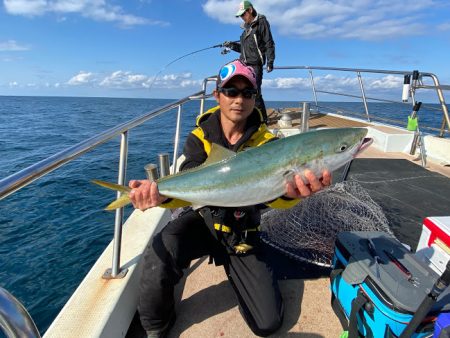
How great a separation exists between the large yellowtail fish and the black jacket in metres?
6.08

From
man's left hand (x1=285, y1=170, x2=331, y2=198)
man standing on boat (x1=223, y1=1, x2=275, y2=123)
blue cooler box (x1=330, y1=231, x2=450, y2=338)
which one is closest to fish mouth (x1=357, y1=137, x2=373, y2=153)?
man's left hand (x1=285, y1=170, x2=331, y2=198)

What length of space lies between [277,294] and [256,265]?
13.4 inches

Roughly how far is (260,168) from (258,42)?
6.36 meters

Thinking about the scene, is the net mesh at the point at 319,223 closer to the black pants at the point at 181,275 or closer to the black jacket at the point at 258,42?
the black pants at the point at 181,275

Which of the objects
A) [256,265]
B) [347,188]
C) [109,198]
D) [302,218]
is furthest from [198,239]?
[109,198]

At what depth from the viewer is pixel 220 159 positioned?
8.68 ft

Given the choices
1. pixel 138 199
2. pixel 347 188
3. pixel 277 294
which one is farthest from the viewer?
pixel 347 188

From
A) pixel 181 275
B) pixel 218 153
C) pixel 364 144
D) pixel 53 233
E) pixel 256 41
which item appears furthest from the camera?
pixel 256 41

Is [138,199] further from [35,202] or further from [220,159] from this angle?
[35,202]

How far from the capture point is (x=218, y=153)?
8.68ft

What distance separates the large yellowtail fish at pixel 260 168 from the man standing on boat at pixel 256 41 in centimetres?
514

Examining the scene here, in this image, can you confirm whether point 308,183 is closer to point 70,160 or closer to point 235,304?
point 235,304

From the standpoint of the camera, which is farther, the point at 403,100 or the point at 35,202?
the point at 35,202

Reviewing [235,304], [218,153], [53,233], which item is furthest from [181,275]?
[53,233]
